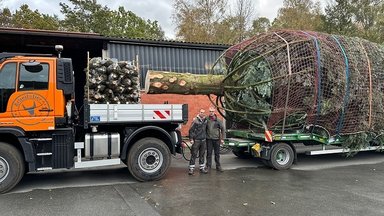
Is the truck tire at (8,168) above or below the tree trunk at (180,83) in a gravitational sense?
below

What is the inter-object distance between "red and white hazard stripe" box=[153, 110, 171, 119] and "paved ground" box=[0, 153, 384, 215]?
1.50m

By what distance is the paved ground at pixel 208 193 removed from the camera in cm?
627

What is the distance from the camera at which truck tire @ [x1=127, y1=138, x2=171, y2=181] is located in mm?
8328

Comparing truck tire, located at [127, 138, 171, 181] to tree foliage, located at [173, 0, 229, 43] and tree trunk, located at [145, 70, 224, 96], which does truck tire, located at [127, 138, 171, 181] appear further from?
tree foliage, located at [173, 0, 229, 43]

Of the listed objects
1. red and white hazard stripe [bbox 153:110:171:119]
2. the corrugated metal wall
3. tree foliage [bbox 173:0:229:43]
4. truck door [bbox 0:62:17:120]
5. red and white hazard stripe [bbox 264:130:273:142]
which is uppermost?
tree foliage [bbox 173:0:229:43]

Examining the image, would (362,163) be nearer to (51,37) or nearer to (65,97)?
(65,97)

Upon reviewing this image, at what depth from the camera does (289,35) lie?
35.2ft

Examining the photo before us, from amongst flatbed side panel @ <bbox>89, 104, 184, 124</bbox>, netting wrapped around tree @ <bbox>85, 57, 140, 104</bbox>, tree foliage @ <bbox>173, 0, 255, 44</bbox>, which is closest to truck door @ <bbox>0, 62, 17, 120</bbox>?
flatbed side panel @ <bbox>89, 104, 184, 124</bbox>

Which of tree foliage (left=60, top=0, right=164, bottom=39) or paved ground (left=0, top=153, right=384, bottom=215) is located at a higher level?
tree foliage (left=60, top=0, right=164, bottom=39)

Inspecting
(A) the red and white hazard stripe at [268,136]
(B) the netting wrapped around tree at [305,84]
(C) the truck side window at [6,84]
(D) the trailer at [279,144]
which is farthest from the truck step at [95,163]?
(B) the netting wrapped around tree at [305,84]

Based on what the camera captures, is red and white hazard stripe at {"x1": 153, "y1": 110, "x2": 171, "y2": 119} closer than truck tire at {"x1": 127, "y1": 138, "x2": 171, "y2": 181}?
No

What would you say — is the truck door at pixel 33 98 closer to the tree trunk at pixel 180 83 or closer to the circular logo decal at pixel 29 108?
the circular logo decal at pixel 29 108

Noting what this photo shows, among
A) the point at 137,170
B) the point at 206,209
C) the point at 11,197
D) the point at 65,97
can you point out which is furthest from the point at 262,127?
the point at 11,197

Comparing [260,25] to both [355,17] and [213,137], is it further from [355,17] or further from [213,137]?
[213,137]
